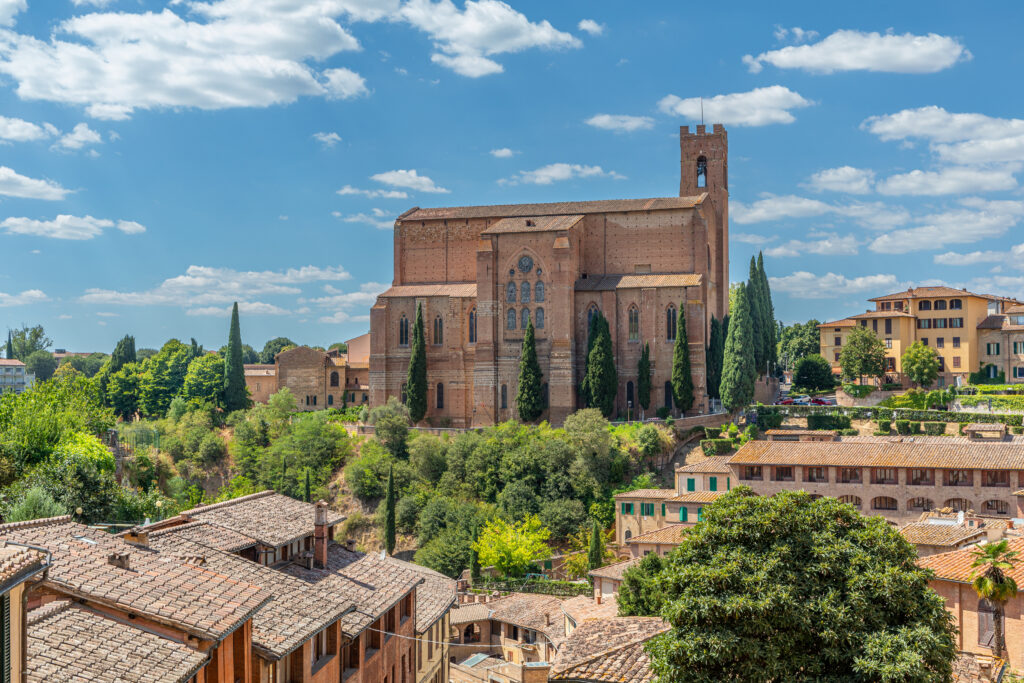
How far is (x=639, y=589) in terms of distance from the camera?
128ft

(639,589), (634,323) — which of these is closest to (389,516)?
(634,323)

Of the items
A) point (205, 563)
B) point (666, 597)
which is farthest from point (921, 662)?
point (205, 563)

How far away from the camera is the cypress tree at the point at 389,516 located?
184 feet

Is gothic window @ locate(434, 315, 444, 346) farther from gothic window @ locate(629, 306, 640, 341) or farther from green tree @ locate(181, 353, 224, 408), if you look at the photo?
green tree @ locate(181, 353, 224, 408)

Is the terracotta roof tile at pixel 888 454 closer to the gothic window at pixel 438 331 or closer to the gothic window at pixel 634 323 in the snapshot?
the gothic window at pixel 634 323

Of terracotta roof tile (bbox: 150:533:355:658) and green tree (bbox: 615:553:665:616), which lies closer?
terracotta roof tile (bbox: 150:533:355:658)

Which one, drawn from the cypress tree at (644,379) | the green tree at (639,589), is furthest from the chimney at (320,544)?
the cypress tree at (644,379)

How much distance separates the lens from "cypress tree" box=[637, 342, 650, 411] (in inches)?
2574

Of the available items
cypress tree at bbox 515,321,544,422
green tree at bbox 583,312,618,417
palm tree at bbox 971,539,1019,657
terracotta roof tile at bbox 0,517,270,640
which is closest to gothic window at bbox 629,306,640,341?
green tree at bbox 583,312,618,417

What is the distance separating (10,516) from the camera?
3180cm

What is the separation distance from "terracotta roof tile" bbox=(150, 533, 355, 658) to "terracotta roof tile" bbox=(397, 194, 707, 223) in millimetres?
53209

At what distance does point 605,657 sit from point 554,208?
5457 cm

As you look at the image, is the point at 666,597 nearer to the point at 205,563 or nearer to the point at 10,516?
the point at 205,563

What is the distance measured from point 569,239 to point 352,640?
49.6 m
